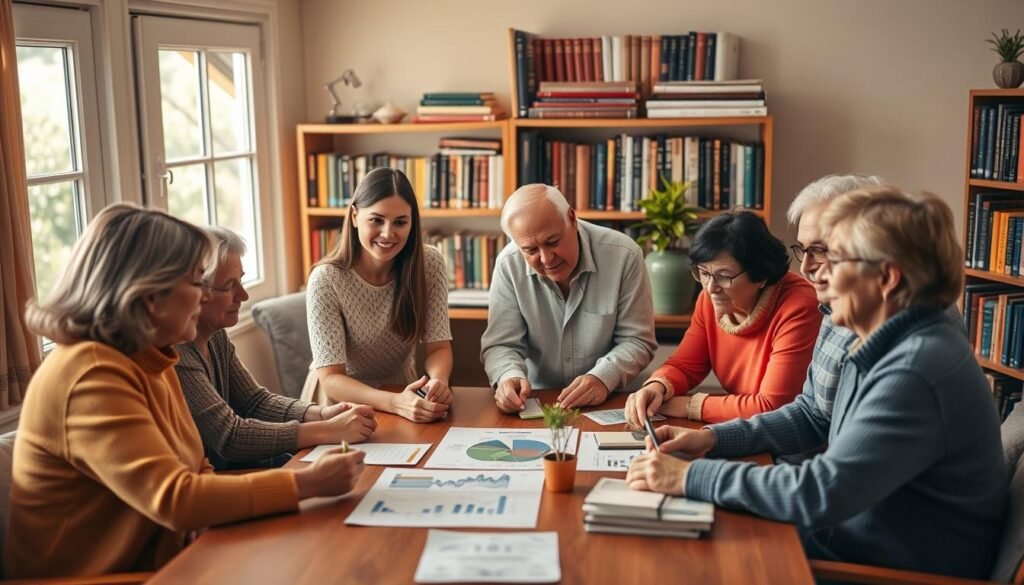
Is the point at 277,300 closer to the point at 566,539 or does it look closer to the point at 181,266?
the point at 181,266

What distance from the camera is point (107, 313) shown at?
1.75 m

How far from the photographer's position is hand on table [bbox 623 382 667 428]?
7.84 feet

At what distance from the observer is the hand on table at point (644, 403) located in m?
2.39

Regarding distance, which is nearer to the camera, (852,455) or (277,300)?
(852,455)

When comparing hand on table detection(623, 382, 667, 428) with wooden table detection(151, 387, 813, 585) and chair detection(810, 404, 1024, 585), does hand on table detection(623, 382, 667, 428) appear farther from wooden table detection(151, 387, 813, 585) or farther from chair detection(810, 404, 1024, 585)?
chair detection(810, 404, 1024, 585)

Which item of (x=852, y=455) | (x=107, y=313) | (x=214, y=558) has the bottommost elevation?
(x=214, y=558)

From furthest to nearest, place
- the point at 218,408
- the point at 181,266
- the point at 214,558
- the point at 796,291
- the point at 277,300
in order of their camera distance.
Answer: the point at 277,300 < the point at 796,291 < the point at 218,408 < the point at 181,266 < the point at 214,558

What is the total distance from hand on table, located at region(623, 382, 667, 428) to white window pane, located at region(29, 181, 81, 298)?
5.74 ft

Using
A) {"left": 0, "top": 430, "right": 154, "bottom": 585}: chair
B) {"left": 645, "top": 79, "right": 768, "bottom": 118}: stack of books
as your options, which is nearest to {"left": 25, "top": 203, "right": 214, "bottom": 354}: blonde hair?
{"left": 0, "top": 430, "right": 154, "bottom": 585}: chair

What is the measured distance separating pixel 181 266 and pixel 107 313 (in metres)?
0.15

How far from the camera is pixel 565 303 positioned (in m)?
2.93

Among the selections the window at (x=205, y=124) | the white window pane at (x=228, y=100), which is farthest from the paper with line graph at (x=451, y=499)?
the white window pane at (x=228, y=100)

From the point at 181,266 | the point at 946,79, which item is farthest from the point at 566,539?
the point at 946,79

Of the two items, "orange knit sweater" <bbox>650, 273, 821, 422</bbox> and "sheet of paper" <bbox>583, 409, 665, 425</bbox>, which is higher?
"orange knit sweater" <bbox>650, 273, 821, 422</bbox>
